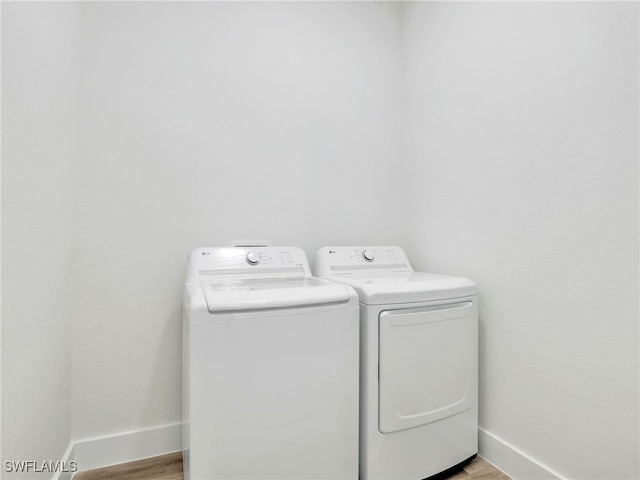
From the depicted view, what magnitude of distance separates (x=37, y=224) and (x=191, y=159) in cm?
72

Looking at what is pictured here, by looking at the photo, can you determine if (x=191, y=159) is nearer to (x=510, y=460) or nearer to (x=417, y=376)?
(x=417, y=376)

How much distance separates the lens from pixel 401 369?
1199 mm

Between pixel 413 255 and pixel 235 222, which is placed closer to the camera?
pixel 235 222

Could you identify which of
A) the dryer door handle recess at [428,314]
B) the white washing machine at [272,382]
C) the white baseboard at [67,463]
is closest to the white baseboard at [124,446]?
the white baseboard at [67,463]

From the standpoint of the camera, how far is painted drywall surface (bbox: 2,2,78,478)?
0.80 m

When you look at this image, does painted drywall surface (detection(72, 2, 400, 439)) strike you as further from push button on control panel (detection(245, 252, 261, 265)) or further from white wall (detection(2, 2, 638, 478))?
push button on control panel (detection(245, 252, 261, 265))

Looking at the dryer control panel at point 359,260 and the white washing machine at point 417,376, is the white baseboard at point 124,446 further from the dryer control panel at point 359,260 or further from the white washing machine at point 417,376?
the dryer control panel at point 359,260

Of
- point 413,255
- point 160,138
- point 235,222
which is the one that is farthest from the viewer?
point 413,255

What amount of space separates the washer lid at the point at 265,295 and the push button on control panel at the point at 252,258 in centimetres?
23

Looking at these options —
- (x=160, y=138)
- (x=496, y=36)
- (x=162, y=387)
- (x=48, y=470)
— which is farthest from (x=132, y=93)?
(x=496, y=36)

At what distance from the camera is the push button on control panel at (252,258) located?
1.51 metres

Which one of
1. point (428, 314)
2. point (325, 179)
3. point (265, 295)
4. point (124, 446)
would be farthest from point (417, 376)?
point (124, 446)

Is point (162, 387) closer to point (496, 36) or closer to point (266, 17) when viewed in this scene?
point (266, 17)

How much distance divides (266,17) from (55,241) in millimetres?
1458
